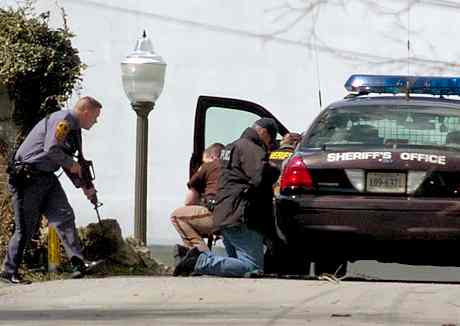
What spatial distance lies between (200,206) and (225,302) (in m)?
3.13

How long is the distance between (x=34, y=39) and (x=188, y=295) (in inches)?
114

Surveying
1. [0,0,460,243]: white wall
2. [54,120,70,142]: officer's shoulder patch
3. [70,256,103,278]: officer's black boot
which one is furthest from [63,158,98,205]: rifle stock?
[0,0,460,243]: white wall

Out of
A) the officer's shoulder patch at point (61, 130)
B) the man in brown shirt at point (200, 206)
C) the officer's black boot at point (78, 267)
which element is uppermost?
the officer's shoulder patch at point (61, 130)

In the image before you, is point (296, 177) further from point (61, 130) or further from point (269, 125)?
point (61, 130)

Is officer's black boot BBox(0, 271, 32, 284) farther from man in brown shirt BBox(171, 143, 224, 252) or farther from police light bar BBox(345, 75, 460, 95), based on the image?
police light bar BBox(345, 75, 460, 95)

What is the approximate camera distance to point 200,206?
12438 millimetres

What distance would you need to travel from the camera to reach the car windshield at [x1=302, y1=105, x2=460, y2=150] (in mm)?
10652

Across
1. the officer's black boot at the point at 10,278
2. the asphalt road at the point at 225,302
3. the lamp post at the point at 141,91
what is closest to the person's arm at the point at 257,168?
the asphalt road at the point at 225,302

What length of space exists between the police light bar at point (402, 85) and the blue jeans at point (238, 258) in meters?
1.87

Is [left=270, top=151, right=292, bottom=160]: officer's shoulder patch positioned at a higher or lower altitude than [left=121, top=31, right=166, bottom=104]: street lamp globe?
lower

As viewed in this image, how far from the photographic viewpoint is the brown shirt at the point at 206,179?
41.0ft

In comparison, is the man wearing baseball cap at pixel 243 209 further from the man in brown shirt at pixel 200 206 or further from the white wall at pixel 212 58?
the white wall at pixel 212 58

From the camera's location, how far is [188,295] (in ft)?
31.9

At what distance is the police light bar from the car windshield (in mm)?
1107
